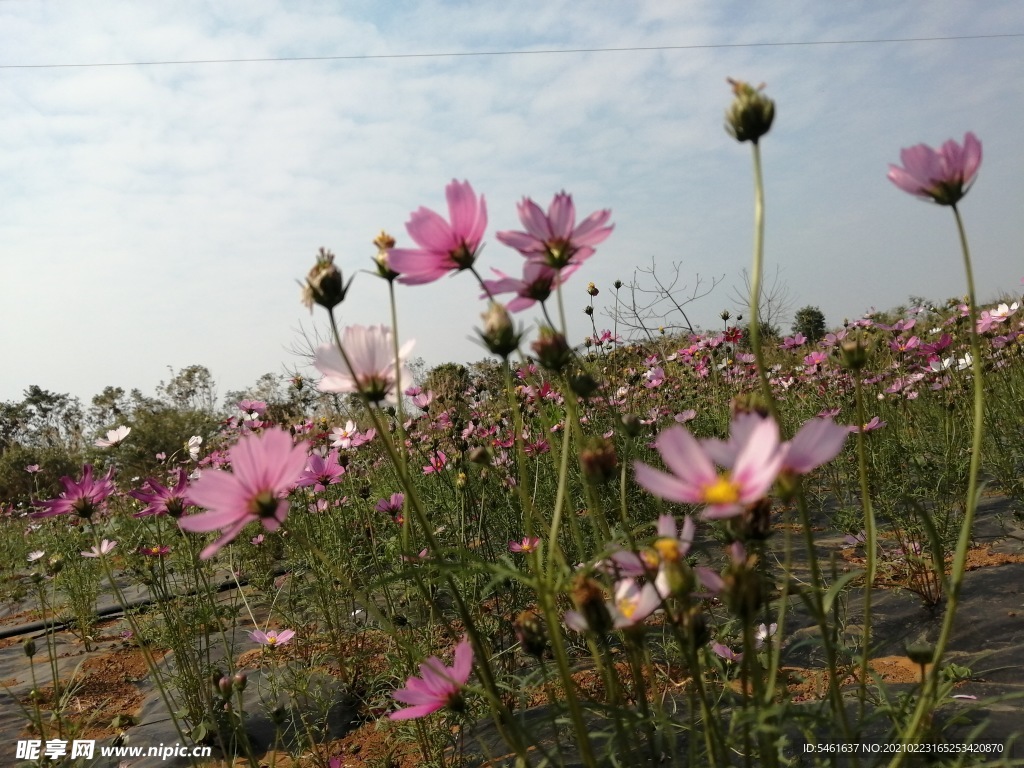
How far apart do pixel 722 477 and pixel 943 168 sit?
1.58 ft

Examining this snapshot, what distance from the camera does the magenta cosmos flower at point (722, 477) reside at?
441 mm

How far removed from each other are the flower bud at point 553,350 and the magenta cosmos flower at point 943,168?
0.43 m

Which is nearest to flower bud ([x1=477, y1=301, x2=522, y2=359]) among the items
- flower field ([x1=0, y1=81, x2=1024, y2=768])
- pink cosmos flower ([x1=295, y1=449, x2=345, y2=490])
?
flower field ([x1=0, y1=81, x2=1024, y2=768])

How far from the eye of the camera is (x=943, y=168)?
0.70 metres

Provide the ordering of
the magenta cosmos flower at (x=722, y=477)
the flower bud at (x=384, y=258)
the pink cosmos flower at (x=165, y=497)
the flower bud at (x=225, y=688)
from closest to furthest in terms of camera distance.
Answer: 1. the magenta cosmos flower at (x=722, y=477)
2. the flower bud at (x=384, y=258)
3. the flower bud at (x=225, y=688)
4. the pink cosmos flower at (x=165, y=497)

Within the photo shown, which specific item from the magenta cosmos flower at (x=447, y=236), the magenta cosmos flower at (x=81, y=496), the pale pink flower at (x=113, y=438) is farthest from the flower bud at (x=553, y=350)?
the pale pink flower at (x=113, y=438)

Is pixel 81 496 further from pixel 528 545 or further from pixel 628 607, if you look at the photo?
pixel 628 607

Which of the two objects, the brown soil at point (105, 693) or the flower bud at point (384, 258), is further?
the brown soil at point (105, 693)

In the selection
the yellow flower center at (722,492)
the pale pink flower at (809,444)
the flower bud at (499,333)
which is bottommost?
the yellow flower center at (722,492)

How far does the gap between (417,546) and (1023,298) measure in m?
3.88

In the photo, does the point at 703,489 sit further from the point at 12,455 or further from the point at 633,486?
the point at 12,455

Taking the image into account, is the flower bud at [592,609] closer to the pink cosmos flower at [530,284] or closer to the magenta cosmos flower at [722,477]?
the magenta cosmos flower at [722,477]

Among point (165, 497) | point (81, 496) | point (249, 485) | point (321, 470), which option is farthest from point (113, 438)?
point (249, 485)

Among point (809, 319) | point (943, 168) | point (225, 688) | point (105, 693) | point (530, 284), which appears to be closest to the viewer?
point (943, 168)
